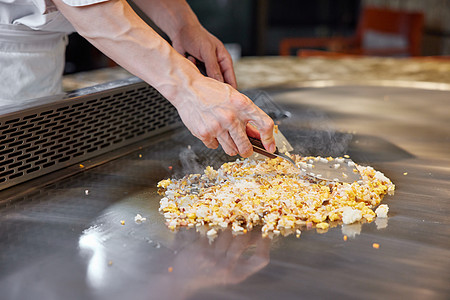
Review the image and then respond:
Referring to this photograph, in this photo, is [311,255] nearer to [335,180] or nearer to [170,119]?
[335,180]

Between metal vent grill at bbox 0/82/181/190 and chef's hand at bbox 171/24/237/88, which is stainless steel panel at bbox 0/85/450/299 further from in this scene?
chef's hand at bbox 171/24/237/88

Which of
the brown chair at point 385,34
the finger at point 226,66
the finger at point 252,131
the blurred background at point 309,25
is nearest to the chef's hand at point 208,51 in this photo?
the finger at point 226,66

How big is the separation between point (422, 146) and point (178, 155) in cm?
70

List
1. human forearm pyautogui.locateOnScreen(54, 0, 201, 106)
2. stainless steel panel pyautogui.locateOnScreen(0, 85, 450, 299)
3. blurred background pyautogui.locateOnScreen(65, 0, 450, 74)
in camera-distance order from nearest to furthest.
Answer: stainless steel panel pyautogui.locateOnScreen(0, 85, 450, 299) → human forearm pyautogui.locateOnScreen(54, 0, 201, 106) → blurred background pyautogui.locateOnScreen(65, 0, 450, 74)

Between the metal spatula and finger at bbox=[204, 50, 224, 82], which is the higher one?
finger at bbox=[204, 50, 224, 82]

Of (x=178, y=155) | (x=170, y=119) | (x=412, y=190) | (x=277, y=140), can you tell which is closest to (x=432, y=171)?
(x=412, y=190)

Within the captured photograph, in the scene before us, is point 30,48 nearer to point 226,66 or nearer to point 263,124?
point 226,66

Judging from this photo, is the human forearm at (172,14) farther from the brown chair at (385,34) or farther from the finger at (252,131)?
the brown chair at (385,34)

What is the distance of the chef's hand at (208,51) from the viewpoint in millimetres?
1270

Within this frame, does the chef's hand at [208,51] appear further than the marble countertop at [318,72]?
No

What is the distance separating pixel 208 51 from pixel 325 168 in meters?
0.44

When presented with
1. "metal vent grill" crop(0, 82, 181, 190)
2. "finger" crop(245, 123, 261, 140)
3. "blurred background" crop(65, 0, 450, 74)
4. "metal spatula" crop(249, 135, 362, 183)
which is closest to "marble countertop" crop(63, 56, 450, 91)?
"metal vent grill" crop(0, 82, 181, 190)

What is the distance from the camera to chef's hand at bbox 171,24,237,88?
1.27 m

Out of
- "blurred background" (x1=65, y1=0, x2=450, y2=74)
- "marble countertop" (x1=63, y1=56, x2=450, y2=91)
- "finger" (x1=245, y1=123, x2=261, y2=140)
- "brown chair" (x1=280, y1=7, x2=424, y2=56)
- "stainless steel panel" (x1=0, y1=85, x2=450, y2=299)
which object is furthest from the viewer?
"blurred background" (x1=65, y1=0, x2=450, y2=74)
